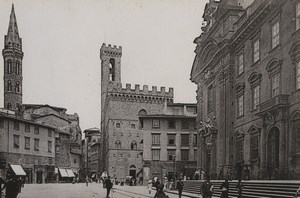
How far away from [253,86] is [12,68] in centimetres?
7957

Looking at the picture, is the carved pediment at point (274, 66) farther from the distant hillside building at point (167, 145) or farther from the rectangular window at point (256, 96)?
the distant hillside building at point (167, 145)

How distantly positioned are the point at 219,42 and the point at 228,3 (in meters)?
3.45

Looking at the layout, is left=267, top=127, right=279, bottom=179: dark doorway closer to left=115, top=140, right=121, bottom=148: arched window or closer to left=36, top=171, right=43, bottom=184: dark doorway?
left=36, top=171, right=43, bottom=184: dark doorway

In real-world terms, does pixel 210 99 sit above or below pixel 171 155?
above

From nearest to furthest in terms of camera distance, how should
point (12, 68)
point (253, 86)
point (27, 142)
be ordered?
point (253, 86) < point (27, 142) < point (12, 68)

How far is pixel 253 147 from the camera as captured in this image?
30.7 m

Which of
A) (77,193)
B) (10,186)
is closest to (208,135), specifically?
(77,193)

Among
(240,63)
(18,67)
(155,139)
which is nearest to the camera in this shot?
(240,63)

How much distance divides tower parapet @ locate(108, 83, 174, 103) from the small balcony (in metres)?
53.1

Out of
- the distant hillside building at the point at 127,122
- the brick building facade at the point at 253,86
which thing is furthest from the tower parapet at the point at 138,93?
the brick building facade at the point at 253,86

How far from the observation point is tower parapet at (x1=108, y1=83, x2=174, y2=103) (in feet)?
258

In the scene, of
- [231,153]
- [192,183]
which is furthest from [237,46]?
[192,183]

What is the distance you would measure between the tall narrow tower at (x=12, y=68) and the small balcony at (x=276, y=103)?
264ft

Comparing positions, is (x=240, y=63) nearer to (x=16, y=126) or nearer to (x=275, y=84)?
(x=275, y=84)
